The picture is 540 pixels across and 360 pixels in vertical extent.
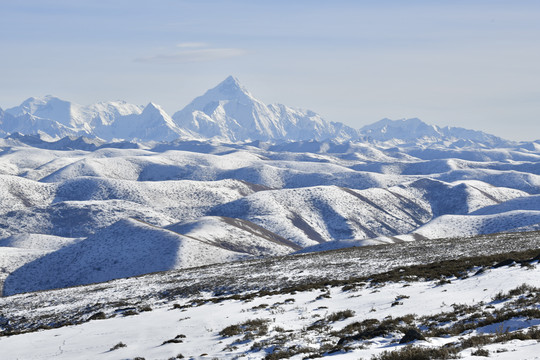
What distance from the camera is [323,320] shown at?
25906 millimetres

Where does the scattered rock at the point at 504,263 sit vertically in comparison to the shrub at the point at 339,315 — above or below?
above

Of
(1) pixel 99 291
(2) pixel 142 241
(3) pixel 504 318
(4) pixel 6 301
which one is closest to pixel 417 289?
(3) pixel 504 318

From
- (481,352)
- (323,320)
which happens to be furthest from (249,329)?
(481,352)

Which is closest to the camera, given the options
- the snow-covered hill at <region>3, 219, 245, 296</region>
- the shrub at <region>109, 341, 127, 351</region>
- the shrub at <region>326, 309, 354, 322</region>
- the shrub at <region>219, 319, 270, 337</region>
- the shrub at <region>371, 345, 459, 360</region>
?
the shrub at <region>371, 345, 459, 360</region>

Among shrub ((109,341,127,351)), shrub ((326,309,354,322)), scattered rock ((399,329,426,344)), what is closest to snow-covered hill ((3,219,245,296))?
shrub ((109,341,127,351))

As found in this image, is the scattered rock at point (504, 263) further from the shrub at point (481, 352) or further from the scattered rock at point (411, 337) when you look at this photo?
the shrub at point (481, 352)

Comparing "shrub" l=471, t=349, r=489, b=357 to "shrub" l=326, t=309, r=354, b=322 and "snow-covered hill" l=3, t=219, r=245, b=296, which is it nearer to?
"shrub" l=326, t=309, r=354, b=322

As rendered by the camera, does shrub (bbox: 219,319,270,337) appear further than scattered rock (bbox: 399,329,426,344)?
Yes

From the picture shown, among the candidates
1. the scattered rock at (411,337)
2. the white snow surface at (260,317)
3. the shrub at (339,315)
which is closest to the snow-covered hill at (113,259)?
the white snow surface at (260,317)

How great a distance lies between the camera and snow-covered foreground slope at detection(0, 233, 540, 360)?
19594 mm

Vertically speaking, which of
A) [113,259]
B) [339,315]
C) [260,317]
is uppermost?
[339,315]

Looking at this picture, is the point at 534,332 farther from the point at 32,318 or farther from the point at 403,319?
the point at 32,318

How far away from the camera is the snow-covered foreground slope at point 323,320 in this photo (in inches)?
771

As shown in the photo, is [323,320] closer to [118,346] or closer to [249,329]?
[249,329]
